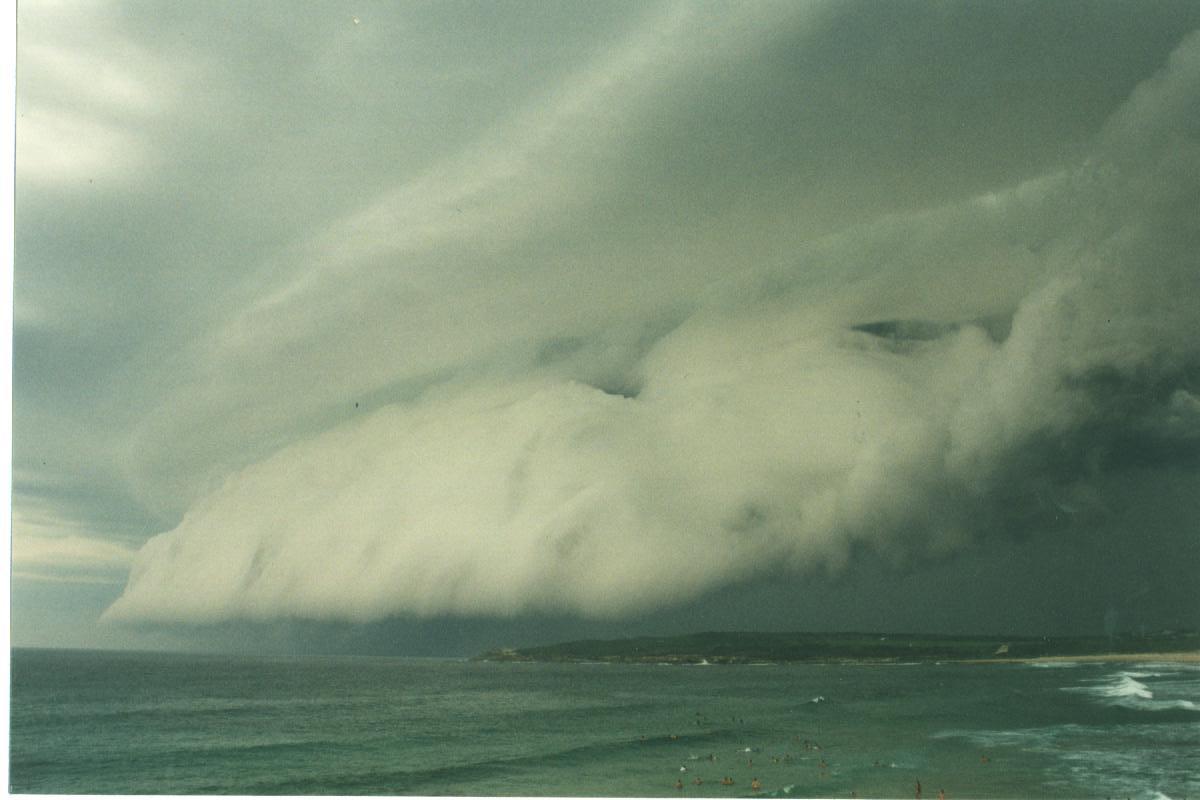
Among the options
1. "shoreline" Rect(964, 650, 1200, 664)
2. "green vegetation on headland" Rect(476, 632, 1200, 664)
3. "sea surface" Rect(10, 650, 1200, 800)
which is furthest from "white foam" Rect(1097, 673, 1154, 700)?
"green vegetation on headland" Rect(476, 632, 1200, 664)

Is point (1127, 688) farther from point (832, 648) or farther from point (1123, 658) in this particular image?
point (832, 648)

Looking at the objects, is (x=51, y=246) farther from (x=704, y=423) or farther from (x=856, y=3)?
(x=856, y=3)

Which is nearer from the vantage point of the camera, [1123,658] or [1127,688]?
[1123,658]

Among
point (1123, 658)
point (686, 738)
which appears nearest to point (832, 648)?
point (686, 738)

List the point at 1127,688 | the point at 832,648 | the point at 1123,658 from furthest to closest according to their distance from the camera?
the point at 832,648
the point at 1127,688
the point at 1123,658

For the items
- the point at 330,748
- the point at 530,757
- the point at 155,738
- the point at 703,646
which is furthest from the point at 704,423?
the point at 155,738

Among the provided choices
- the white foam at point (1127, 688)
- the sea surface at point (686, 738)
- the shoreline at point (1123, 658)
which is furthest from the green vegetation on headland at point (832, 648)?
the white foam at point (1127, 688)

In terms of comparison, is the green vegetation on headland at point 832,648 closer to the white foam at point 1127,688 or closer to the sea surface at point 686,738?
the sea surface at point 686,738
